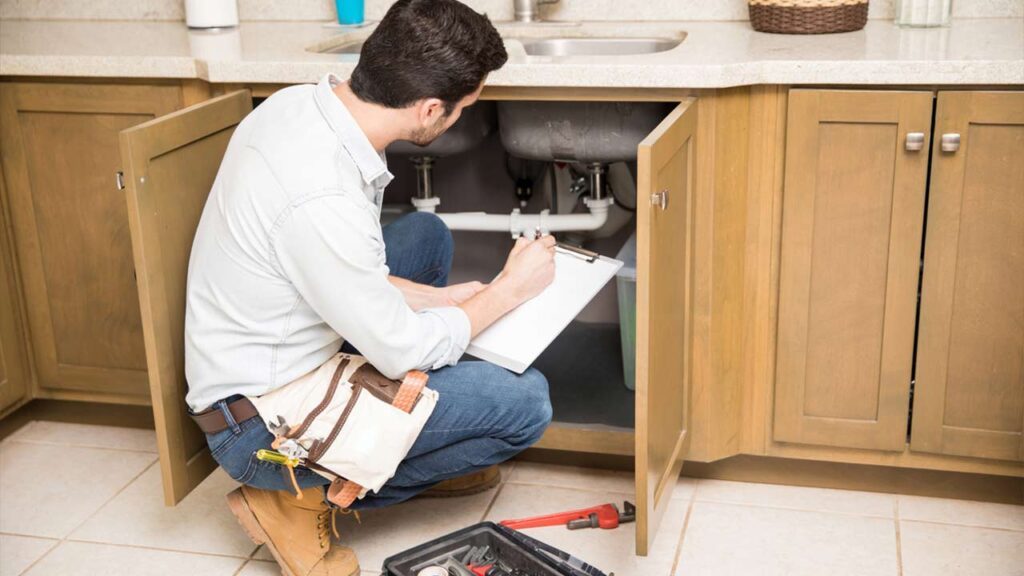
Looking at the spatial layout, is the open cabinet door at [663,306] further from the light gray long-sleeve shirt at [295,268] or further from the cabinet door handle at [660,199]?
the light gray long-sleeve shirt at [295,268]

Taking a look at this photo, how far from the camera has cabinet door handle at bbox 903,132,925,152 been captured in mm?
1956

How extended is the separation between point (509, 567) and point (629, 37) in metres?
1.20

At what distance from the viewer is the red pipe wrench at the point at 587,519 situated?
7.06ft

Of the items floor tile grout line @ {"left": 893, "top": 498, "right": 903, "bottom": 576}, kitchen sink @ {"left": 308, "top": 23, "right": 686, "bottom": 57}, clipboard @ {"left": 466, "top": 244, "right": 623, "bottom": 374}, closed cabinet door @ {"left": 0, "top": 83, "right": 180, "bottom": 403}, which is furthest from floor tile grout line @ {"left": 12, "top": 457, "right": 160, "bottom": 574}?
floor tile grout line @ {"left": 893, "top": 498, "right": 903, "bottom": 576}

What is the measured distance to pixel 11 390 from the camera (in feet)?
8.26

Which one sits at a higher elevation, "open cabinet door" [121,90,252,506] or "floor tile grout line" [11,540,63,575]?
"open cabinet door" [121,90,252,506]

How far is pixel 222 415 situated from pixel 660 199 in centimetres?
76

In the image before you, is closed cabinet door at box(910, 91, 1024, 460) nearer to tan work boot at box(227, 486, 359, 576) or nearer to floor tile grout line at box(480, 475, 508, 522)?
floor tile grout line at box(480, 475, 508, 522)

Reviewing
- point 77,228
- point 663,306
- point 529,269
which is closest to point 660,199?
point 663,306

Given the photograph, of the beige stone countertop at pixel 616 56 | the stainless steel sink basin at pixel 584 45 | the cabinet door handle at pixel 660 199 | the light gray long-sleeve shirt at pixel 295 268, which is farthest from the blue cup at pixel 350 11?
the cabinet door handle at pixel 660 199

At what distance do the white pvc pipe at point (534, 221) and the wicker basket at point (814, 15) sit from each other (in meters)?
0.50

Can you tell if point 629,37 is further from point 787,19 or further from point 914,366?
point 914,366

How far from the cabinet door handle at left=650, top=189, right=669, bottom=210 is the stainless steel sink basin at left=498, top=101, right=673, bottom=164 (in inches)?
17.7

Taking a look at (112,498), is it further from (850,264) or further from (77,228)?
(850,264)
